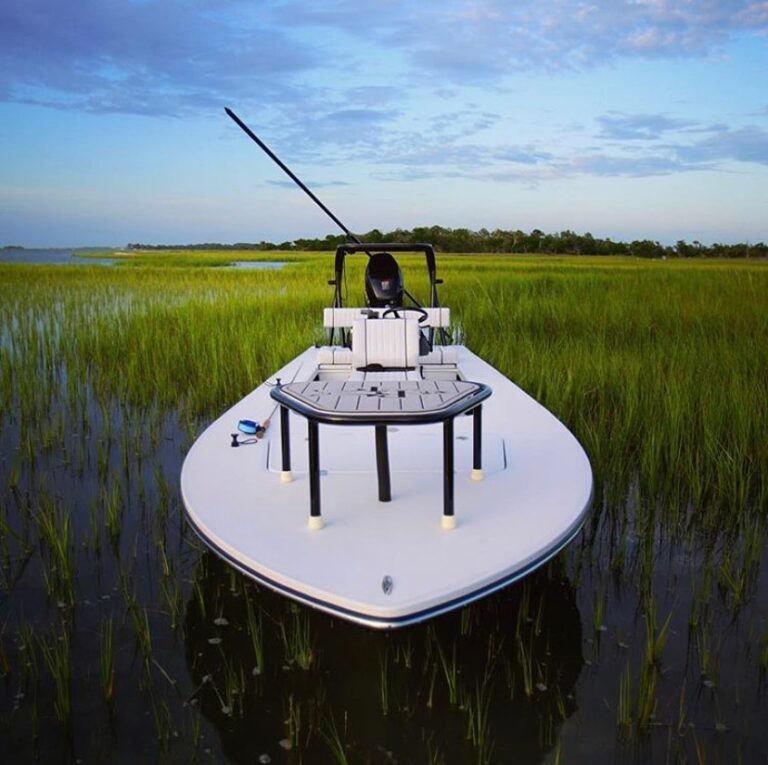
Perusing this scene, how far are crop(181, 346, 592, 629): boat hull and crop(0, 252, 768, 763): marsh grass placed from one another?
1.50 ft

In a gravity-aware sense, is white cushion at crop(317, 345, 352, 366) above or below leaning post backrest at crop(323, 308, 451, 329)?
below

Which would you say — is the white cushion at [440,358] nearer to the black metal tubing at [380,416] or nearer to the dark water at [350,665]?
the dark water at [350,665]

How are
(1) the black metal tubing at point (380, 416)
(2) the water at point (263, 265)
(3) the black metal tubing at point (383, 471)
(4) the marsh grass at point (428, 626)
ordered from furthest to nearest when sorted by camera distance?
(2) the water at point (263, 265)
(3) the black metal tubing at point (383, 471)
(4) the marsh grass at point (428, 626)
(1) the black metal tubing at point (380, 416)

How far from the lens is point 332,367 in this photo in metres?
5.53

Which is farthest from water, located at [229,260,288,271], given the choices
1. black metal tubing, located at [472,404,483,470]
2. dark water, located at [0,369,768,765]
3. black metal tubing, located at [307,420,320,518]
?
black metal tubing, located at [307,420,320,518]

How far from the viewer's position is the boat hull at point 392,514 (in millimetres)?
2299

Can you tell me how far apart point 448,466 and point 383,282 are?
164 inches

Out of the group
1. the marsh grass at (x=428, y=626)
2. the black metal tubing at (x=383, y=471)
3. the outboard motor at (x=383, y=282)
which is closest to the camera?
the marsh grass at (x=428, y=626)

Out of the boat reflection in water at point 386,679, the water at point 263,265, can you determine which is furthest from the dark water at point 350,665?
the water at point 263,265

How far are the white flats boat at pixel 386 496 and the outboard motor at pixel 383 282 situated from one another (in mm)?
2685

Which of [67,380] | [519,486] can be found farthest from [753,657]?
[67,380]

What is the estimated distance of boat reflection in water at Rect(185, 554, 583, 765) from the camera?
2414 mm

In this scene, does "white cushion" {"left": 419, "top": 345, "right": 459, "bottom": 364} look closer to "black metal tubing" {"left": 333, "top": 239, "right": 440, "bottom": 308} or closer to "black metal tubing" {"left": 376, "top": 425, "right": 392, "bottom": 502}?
"black metal tubing" {"left": 333, "top": 239, "right": 440, "bottom": 308}

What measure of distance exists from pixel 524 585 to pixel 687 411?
258cm
